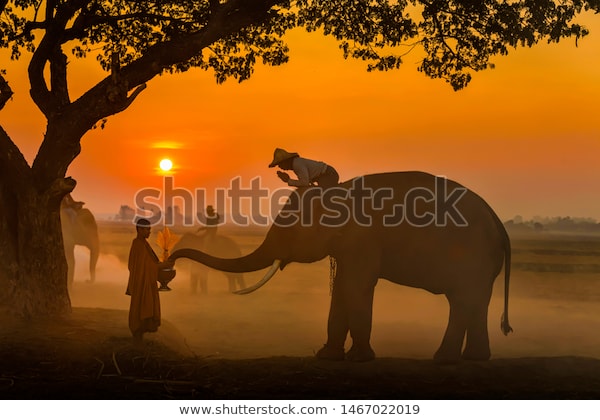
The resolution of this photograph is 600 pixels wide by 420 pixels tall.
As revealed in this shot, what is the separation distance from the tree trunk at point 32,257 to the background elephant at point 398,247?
3103 millimetres

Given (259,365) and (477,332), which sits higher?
(477,332)

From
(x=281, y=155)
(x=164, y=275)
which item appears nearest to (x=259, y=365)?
(x=164, y=275)

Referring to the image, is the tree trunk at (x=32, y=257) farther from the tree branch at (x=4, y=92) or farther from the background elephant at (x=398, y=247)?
the background elephant at (x=398, y=247)

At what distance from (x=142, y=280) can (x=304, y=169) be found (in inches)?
123

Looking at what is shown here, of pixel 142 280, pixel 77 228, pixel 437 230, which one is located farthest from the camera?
pixel 77 228

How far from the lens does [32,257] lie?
16938 millimetres

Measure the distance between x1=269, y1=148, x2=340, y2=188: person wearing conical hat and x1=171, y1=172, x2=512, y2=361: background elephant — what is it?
0.70 ft

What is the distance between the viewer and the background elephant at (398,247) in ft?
50.1

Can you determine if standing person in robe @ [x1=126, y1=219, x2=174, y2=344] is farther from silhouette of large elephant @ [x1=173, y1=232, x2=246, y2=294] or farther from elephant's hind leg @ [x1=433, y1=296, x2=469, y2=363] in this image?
silhouette of large elephant @ [x1=173, y1=232, x2=246, y2=294]

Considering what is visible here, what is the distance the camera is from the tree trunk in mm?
16844

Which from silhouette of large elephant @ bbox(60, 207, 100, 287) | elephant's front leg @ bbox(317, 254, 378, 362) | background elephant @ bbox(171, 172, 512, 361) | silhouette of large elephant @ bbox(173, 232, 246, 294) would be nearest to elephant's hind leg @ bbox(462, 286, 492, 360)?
background elephant @ bbox(171, 172, 512, 361)

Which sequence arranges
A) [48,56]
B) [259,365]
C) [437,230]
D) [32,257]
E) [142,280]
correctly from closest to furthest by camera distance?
1. [259,365]
2. [142,280]
3. [437,230]
4. [32,257]
5. [48,56]

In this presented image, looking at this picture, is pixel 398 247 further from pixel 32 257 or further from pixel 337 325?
pixel 32 257
